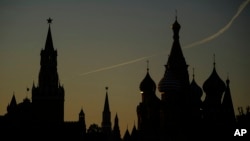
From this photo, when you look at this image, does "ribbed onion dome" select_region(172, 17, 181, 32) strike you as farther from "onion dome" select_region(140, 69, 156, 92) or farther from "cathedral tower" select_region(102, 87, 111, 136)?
"cathedral tower" select_region(102, 87, 111, 136)

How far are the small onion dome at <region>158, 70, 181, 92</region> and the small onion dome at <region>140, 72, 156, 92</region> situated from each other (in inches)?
310

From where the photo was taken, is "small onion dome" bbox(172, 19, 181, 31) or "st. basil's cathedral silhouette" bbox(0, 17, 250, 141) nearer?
"st. basil's cathedral silhouette" bbox(0, 17, 250, 141)

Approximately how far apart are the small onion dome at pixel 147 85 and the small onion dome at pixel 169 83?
7.88m

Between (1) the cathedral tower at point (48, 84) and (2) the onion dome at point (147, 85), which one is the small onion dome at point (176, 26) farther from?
(1) the cathedral tower at point (48, 84)

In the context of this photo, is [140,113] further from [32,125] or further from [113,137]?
[113,137]

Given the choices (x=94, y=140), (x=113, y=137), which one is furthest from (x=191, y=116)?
(x=113, y=137)

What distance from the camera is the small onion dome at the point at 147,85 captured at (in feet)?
344

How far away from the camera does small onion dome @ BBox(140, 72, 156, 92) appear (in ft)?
344

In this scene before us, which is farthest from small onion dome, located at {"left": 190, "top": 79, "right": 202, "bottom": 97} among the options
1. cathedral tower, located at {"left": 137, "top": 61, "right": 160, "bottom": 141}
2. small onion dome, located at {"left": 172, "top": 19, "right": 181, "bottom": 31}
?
small onion dome, located at {"left": 172, "top": 19, "right": 181, "bottom": 31}

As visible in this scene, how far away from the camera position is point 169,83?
314ft

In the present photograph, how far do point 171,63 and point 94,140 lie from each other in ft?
77.4

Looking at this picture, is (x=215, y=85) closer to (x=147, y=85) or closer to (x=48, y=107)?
(x=147, y=85)

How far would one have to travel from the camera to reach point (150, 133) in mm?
100562

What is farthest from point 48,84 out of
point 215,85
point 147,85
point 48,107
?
point 215,85
